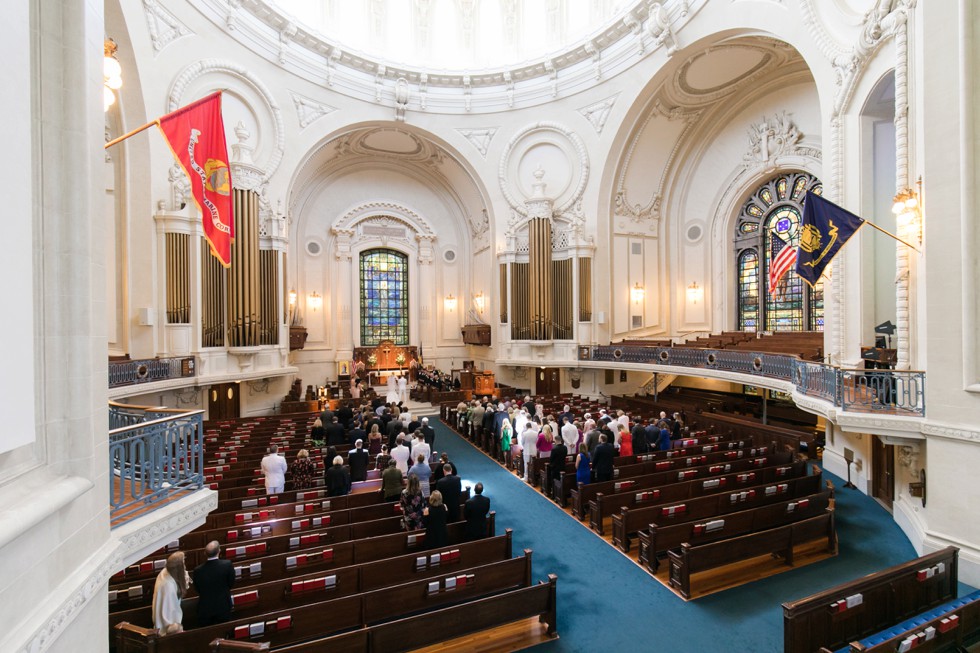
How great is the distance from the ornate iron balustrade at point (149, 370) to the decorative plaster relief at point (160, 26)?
8.73 meters

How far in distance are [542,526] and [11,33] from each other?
820 centimetres

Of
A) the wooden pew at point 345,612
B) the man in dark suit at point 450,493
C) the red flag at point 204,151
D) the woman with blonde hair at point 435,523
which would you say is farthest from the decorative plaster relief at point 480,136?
the wooden pew at point 345,612

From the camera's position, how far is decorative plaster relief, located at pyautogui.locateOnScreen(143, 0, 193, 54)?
13.6m

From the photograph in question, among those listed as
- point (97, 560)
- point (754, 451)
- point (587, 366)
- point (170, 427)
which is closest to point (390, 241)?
point (587, 366)

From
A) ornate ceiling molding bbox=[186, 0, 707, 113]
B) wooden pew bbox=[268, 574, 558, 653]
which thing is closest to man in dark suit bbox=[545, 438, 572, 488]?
wooden pew bbox=[268, 574, 558, 653]

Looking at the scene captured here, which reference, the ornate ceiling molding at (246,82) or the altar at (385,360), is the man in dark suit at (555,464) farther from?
the ornate ceiling molding at (246,82)

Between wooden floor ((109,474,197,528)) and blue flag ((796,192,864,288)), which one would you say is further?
blue flag ((796,192,864,288))

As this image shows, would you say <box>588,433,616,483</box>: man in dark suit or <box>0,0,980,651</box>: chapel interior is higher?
<box>0,0,980,651</box>: chapel interior

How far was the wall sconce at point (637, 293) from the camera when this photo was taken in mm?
20453

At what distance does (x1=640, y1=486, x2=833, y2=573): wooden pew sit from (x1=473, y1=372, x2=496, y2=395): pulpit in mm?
13096

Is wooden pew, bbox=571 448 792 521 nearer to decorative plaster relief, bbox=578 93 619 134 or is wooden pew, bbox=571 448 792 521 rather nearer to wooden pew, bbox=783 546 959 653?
wooden pew, bbox=783 546 959 653

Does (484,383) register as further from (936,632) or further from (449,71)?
(936,632)

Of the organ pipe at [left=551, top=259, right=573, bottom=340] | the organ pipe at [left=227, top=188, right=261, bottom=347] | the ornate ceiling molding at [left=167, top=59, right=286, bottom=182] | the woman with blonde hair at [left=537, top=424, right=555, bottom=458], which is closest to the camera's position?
the woman with blonde hair at [left=537, top=424, right=555, bottom=458]

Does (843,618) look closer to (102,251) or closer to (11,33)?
(102,251)
